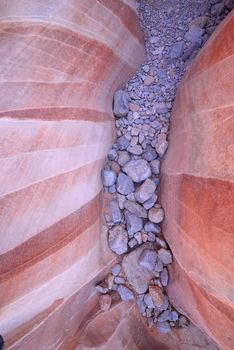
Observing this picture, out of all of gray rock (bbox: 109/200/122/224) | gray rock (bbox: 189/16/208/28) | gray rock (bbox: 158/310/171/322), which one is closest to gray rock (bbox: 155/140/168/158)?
gray rock (bbox: 109/200/122/224)

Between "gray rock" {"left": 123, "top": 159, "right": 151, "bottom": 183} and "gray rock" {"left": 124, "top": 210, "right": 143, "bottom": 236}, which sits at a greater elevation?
"gray rock" {"left": 123, "top": 159, "right": 151, "bottom": 183}

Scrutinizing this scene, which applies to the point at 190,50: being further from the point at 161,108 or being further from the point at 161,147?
the point at 161,147

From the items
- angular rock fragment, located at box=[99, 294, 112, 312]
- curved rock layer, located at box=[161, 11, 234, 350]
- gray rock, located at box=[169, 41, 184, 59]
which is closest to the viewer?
curved rock layer, located at box=[161, 11, 234, 350]

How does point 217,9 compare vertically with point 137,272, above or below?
above

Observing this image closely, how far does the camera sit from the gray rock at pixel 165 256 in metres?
1.09

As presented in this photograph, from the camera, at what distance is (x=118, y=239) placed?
1.12 m

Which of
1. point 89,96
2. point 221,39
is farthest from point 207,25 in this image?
point 89,96

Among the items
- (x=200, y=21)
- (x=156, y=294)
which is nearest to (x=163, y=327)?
(x=156, y=294)

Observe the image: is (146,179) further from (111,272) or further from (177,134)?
(111,272)

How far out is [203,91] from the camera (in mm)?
889

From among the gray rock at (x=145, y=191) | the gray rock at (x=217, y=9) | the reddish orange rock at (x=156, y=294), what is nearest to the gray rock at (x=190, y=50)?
the gray rock at (x=217, y=9)

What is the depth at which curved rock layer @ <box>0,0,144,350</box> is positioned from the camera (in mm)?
804

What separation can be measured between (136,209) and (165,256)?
195mm

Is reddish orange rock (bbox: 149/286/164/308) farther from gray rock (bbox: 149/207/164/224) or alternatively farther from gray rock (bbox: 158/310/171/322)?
gray rock (bbox: 149/207/164/224)
